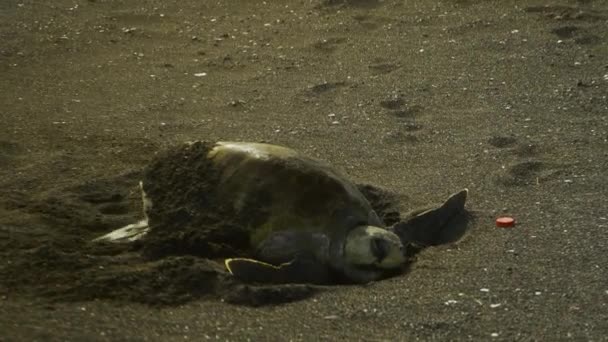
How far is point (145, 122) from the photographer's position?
17.6 ft

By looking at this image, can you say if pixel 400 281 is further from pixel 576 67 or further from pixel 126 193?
pixel 576 67

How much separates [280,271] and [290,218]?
210 mm

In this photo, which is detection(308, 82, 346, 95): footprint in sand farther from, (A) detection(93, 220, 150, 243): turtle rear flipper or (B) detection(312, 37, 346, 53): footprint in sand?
(A) detection(93, 220, 150, 243): turtle rear flipper

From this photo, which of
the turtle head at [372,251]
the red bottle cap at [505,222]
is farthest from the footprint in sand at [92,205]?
the red bottle cap at [505,222]

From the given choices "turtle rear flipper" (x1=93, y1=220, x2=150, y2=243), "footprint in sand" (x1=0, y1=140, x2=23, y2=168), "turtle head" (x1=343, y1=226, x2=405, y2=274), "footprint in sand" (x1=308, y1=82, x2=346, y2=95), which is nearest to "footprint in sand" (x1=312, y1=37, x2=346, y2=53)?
"footprint in sand" (x1=308, y1=82, x2=346, y2=95)

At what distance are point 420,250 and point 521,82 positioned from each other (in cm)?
218

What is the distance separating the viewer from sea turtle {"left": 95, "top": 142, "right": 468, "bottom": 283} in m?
3.58

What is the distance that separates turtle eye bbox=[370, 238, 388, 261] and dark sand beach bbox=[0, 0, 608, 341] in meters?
0.10

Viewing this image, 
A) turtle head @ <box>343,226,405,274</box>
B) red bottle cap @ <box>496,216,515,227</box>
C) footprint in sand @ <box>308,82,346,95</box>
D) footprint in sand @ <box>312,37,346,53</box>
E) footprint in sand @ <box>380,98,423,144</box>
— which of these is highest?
turtle head @ <box>343,226,405,274</box>

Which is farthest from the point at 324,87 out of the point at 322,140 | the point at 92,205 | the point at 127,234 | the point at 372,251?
the point at 372,251

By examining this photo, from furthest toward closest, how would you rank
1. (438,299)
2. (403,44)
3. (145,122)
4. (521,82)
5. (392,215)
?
(403,44)
(521,82)
(145,122)
(392,215)
(438,299)

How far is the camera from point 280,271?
350 centimetres

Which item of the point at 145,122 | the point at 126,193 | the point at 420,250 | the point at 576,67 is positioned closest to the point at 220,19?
the point at 145,122

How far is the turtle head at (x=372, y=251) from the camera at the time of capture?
357 centimetres
